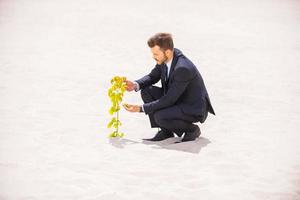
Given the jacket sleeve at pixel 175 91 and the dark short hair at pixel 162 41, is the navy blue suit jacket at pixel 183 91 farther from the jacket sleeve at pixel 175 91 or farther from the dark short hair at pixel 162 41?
the dark short hair at pixel 162 41

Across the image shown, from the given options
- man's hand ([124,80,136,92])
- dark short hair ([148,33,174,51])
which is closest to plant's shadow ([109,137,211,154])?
man's hand ([124,80,136,92])

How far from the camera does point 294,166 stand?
530 centimetres

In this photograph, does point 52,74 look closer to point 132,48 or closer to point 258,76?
point 132,48

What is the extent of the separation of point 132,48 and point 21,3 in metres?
7.51

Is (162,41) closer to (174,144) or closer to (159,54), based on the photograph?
(159,54)

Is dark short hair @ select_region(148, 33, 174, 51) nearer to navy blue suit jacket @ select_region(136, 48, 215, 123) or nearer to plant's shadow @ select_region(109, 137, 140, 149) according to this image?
navy blue suit jacket @ select_region(136, 48, 215, 123)

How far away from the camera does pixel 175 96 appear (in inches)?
225

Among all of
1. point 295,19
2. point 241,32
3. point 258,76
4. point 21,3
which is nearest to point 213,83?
point 258,76

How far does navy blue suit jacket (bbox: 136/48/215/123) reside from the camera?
5.67m

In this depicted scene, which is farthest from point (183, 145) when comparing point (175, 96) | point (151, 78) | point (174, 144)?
point (151, 78)

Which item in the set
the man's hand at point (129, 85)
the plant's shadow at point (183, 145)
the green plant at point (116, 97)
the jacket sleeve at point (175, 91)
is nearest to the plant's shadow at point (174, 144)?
the plant's shadow at point (183, 145)

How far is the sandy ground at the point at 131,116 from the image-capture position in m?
4.73

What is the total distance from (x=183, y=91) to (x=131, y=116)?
1.59 meters

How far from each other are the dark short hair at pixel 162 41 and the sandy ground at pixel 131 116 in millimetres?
1125
